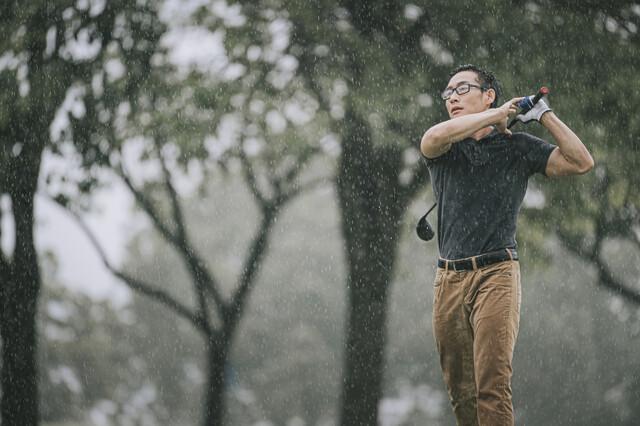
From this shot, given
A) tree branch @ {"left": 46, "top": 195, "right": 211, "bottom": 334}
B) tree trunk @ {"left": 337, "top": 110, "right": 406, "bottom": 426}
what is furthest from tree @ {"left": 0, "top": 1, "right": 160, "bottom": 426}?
tree trunk @ {"left": 337, "top": 110, "right": 406, "bottom": 426}

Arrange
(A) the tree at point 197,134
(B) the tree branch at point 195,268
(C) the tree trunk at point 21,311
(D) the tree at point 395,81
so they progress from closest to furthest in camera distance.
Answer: (D) the tree at point 395,81 < (C) the tree trunk at point 21,311 < (A) the tree at point 197,134 < (B) the tree branch at point 195,268

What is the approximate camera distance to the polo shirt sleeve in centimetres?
281

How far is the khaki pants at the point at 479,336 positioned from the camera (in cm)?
250

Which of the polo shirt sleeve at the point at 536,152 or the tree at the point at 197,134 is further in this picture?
the tree at the point at 197,134

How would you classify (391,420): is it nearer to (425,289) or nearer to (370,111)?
(425,289)

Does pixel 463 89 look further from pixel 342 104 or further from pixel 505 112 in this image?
pixel 342 104

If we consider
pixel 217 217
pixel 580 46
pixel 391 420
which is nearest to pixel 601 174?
pixel 580 46

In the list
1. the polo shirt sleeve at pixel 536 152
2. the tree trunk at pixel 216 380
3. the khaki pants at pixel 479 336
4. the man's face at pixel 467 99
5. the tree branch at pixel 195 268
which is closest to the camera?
the khaki pants at pixel 479 336

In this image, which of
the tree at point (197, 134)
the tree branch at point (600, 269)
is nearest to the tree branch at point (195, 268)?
the tree at point (197, 134)

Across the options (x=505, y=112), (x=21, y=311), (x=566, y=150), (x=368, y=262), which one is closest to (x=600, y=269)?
(x=368, y=262)

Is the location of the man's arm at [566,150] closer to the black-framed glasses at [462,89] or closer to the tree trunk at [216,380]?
the black-framed glasses at [462,89]

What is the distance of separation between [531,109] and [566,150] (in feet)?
0.78

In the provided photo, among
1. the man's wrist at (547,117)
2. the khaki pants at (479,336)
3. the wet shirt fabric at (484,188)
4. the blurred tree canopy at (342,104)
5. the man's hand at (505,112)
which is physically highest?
the blurred tree canopy at (342,104)

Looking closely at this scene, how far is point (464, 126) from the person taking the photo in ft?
8.56
